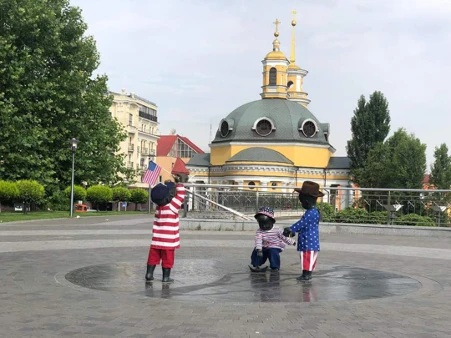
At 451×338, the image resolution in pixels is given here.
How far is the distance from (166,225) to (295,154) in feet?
235

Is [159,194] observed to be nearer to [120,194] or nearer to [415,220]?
[415,220]

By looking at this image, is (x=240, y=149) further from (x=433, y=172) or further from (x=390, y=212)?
(x=390, y=212)

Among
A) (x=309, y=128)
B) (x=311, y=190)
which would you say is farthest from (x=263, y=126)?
(x=311, y=190)

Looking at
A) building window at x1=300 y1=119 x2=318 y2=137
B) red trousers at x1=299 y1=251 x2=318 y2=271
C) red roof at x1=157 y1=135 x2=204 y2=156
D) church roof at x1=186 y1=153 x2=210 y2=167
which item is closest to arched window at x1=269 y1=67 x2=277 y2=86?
building window at x1=300 y1=119 x2=318 y2=137

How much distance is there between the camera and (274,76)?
294 feet

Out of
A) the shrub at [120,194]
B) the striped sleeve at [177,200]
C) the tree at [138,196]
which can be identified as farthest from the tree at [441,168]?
the striped sleeve at [177,200]

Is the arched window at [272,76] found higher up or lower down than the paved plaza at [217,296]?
higher up

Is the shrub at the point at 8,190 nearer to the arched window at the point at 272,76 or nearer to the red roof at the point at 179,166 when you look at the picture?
the arched window at the point at 272,76

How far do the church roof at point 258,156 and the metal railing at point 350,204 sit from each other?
51413 millimetres

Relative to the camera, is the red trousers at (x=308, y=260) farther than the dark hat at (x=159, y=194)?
Yes

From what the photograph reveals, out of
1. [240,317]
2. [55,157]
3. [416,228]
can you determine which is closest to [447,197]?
[416,228]

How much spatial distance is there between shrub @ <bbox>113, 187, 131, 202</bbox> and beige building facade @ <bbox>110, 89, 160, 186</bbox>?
40.6m

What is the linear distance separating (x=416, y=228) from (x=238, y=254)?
9.71m

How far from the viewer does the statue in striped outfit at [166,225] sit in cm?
901
